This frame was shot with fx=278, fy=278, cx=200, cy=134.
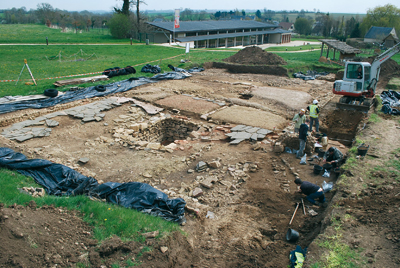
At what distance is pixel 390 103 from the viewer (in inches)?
572

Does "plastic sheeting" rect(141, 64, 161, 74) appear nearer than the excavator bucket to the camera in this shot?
No

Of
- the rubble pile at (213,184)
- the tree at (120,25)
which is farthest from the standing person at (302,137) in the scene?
the tree at (120,25)

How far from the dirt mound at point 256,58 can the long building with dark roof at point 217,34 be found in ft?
53.5

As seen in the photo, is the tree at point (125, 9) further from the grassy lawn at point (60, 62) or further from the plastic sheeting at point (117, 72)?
the plastic sheeting at point (117, 72)

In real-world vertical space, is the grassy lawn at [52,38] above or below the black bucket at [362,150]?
above

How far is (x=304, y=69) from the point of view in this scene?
24.6m

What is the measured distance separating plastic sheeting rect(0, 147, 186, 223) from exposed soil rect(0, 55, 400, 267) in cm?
55

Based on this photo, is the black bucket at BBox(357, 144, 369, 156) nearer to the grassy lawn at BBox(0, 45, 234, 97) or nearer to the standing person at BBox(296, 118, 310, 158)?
the standing person at BBox(296, 118, 310, 158)

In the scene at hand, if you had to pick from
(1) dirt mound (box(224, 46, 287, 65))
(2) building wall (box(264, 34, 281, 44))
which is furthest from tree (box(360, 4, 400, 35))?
(1) dirt mound (box(224, 46, 287, 65))

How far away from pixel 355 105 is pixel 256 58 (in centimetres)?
1241

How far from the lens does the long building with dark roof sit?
138ft

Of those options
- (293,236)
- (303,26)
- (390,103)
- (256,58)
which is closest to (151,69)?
(256,58)

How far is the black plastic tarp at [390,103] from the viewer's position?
13.1m

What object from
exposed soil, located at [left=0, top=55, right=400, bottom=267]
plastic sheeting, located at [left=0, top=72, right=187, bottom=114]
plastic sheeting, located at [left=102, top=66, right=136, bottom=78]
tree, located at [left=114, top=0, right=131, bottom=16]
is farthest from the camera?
tree, located at [left=114, top=0, right=131, bottom=16]
